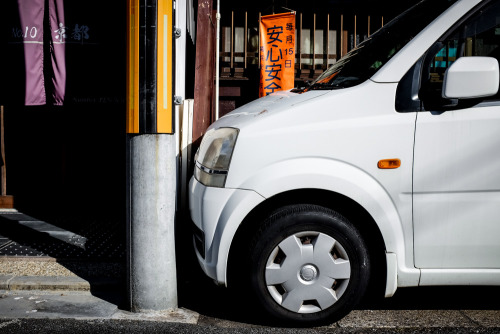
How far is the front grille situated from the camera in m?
3.45

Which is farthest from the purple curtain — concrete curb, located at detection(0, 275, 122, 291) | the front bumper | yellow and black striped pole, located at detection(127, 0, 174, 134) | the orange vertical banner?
the front bumper

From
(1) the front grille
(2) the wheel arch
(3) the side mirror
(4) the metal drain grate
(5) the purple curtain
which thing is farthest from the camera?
(5) the purple curtain

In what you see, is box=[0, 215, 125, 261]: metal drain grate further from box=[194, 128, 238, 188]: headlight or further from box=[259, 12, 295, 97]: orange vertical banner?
box=[259, 12, 295, 97]: orange vertical banner

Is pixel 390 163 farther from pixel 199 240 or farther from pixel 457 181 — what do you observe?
pixel 199 240

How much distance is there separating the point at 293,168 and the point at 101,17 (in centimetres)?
420

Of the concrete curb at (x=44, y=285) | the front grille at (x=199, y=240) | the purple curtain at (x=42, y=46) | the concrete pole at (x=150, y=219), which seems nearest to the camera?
the front grille at (x=199, y=240)

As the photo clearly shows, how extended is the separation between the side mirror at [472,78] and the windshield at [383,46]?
46 centimetres

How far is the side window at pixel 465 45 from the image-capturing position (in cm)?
325

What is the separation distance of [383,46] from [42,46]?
14.3 feet

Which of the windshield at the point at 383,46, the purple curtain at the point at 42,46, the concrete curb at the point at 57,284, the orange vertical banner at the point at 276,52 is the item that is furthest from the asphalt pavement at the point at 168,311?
the orange vertical banner at the point at 276,52

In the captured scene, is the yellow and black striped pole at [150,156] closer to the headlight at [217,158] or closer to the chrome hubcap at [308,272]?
the headlight at [217,158]

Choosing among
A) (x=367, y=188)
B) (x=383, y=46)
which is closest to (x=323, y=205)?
(x=367, y=188)

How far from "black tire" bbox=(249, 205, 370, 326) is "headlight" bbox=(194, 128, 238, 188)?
0.43 metres

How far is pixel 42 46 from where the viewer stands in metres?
6.32
